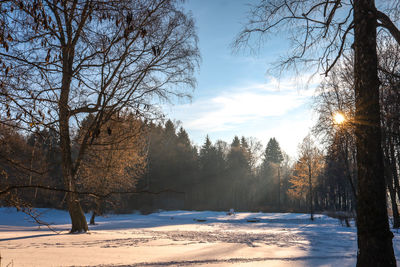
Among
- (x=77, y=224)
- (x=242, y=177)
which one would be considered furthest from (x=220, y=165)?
(x=77, y=224)

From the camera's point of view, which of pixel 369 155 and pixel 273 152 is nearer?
pixel 369 155

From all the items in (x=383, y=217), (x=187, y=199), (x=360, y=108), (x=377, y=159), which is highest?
(x=360, y=108)

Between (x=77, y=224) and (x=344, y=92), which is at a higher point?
(x=344, y=92)

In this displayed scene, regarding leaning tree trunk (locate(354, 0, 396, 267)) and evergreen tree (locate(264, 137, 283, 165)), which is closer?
leaning tree trunk (locate(354, 0, 396, 267))

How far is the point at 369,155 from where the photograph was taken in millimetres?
4828

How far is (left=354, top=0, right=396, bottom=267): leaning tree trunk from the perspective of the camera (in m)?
4.62

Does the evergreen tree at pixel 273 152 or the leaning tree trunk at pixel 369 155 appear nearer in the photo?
the leaning tree trunk at pixel 369 155

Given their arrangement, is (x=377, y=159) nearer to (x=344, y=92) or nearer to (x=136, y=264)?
(x=136, y=264)

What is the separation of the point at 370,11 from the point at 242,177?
49.9 metres

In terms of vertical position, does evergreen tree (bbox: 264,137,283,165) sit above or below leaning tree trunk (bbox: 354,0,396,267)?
above

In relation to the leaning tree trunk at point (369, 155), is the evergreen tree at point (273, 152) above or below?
above

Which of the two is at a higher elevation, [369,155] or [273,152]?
[273,152]

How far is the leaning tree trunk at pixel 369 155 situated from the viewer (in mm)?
4625

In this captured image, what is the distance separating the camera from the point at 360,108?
508 cm
